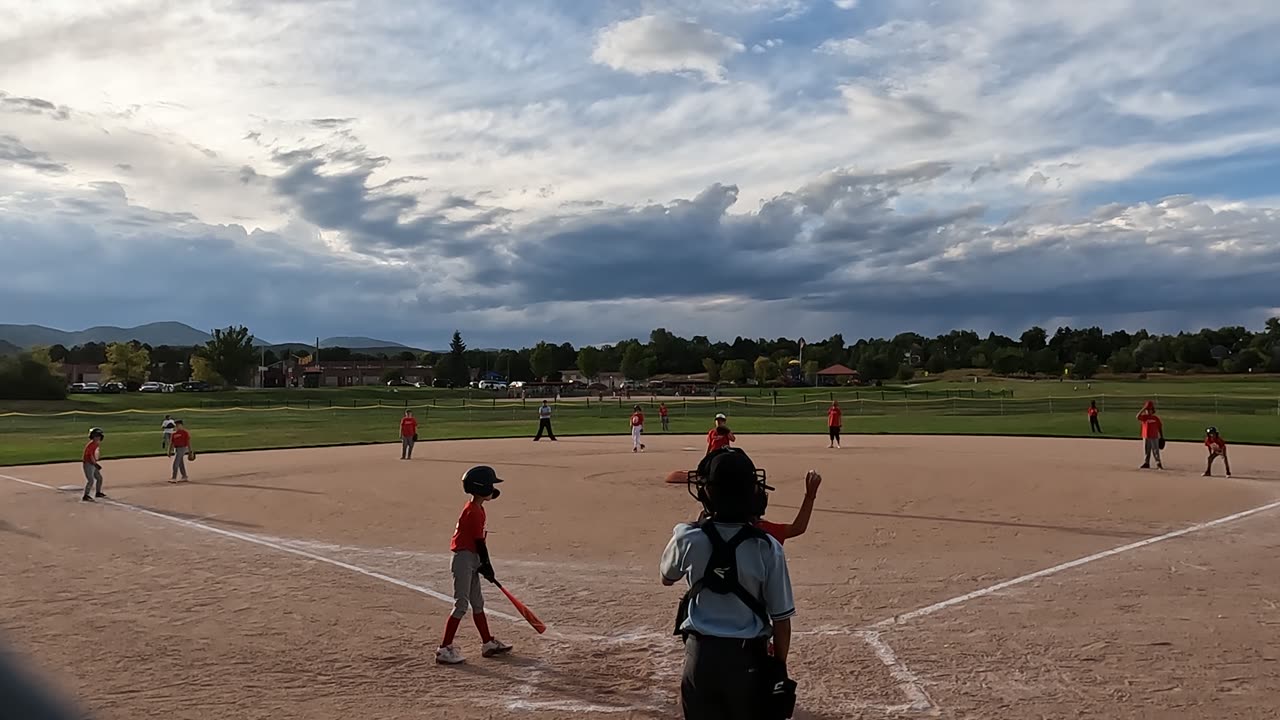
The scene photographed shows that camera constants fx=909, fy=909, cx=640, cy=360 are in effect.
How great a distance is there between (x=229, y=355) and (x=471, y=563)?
12686cm

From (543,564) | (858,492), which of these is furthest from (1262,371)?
(543,564)

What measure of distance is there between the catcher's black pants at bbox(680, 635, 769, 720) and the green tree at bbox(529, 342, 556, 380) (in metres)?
173

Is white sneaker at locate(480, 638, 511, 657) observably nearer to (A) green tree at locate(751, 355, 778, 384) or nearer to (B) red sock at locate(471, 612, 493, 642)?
(B) red sock at locate(471, 612, 493, 642)

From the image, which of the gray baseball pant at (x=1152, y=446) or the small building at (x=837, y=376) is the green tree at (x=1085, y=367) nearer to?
the small building at (x=837, y=376)

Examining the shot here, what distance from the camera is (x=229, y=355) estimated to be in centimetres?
12294

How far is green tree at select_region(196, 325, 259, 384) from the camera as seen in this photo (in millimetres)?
122250

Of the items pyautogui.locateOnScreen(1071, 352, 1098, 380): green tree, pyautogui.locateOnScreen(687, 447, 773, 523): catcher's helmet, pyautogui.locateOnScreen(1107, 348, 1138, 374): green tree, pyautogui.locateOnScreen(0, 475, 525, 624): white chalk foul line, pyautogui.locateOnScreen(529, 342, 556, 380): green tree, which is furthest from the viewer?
pyautogui.locateOnScreen(529, 342, 556, 380): green tree

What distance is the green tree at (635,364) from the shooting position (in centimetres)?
16762

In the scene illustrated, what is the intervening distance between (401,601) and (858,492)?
12421 millimetres

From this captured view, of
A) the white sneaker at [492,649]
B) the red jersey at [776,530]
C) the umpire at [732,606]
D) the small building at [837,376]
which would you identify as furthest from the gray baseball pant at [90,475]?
the small building at [837,376]

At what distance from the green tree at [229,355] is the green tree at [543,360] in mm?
60551

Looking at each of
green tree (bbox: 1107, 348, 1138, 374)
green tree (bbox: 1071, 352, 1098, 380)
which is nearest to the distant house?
green tree (bbox: 1071, 352, 1098, 380)

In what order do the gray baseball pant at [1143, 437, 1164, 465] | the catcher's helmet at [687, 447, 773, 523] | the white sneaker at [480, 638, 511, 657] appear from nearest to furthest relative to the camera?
the catcher's helmet at [687, 447, 773, 523] → the white sneaker at [480, 638, 511, 657] → the gray baseball pant at [1143, 437, 1164, 465]

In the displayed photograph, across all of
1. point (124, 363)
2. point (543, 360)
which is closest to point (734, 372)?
point (543, 360)
